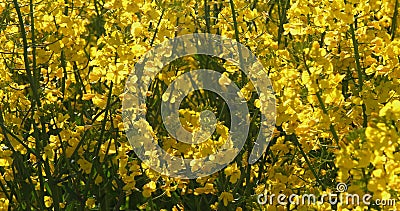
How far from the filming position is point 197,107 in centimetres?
391

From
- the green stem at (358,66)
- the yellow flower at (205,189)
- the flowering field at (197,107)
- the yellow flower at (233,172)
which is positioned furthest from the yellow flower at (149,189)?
the green stem at (358,66)

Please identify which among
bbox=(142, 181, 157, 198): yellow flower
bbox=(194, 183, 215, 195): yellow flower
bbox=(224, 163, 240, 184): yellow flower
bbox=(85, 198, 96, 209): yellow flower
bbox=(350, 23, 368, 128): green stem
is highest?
bbox=(350, 23, 368, 128): green stem

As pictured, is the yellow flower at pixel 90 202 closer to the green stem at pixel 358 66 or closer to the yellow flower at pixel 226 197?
the yellow flower at pixel 226 197

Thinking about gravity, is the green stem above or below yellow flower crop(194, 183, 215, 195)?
above

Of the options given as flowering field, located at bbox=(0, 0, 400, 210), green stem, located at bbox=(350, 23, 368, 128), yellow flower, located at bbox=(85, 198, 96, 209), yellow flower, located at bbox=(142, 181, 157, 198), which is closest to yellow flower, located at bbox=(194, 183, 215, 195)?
flowering field, located at bbox=(0, 0, 400, 210)

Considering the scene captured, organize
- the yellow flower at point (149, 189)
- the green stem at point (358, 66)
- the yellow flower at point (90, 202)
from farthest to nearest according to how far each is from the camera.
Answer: the yellow flower at point (90, 202), the yellow flower at point (149, 189), the green stem at point (358, 66)

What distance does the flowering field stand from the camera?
11.2ft

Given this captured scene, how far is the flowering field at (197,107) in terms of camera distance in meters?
3.40

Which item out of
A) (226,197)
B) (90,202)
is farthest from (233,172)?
(90,202)

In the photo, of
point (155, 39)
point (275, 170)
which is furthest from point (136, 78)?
point (275, 170)

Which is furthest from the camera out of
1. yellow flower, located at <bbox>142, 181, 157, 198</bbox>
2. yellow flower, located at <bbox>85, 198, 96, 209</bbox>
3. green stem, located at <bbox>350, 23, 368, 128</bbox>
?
yellow flower, located at <bbox>85, 198, 96, 209</bbox>

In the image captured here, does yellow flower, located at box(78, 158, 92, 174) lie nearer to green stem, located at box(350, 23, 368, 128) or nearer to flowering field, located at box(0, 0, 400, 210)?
flowering field, located at box(0, 0, 400, 210)

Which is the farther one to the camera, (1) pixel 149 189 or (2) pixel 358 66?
(1) pixel 149 189

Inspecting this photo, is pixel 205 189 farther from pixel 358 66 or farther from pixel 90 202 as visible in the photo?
pixel 358 66
